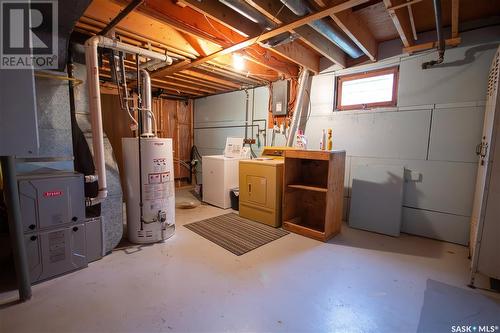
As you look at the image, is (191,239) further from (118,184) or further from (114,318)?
(114,318)

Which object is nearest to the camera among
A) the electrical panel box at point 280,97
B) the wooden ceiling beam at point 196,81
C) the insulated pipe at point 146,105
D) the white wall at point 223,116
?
the insulated pipe at point 146,105

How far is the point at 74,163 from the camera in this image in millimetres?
2297

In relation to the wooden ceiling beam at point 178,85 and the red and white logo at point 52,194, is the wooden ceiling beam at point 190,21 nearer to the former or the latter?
the red and white logo at point 52,194

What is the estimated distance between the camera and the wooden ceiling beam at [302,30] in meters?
1.95

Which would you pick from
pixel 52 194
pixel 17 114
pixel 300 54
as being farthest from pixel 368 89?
pixel 52 194

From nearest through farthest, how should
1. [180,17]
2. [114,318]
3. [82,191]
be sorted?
[114,318] < [82,191] < [180,17]

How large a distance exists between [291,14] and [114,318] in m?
2.79

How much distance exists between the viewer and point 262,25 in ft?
7.23

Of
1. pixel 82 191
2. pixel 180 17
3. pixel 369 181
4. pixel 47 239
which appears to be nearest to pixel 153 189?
pixel 82 191

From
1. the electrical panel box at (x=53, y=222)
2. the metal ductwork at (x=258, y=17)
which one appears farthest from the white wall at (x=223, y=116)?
the electrical panel box at (x=53, y=222)

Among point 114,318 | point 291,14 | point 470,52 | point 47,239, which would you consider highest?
point 291,14

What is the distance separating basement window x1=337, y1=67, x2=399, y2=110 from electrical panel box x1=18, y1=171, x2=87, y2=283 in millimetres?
3399

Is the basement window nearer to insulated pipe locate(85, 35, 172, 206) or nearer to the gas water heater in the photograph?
the gas water heater

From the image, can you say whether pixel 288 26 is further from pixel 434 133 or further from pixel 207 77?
pixel 207 77
